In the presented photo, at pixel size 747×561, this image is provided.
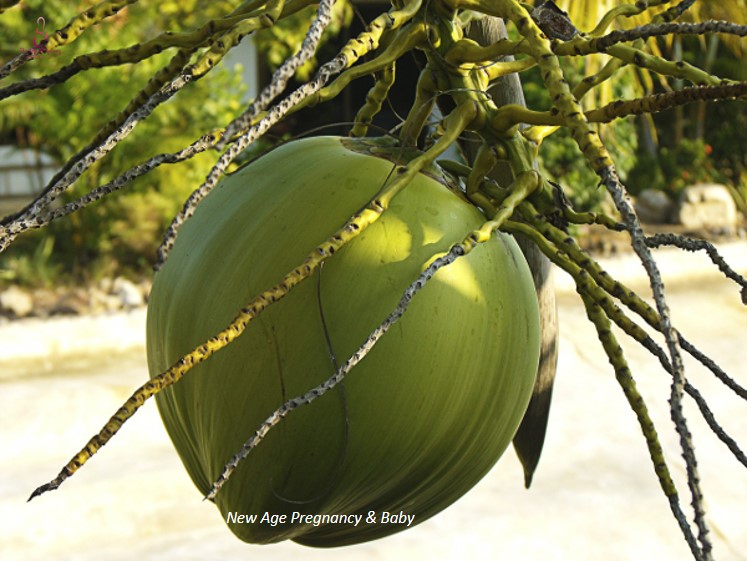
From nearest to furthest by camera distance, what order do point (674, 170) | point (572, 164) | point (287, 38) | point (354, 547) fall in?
point (354, 547) < point (287, 38) < point (572, 164) < point (674, 170)

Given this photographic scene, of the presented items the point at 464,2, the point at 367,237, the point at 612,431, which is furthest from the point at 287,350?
the point at 612,431

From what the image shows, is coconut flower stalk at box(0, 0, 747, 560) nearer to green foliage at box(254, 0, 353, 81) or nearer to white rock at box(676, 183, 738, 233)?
green foliage at box(254, 0, 353, 81)

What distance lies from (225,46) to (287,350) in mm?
144

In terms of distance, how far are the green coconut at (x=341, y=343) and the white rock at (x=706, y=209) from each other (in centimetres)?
722

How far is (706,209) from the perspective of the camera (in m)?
7.46

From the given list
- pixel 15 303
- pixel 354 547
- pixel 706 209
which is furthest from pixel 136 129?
pixel 706 209

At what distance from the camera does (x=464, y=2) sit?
533mm

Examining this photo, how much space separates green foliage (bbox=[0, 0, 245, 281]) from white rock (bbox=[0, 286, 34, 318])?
18 centimetres

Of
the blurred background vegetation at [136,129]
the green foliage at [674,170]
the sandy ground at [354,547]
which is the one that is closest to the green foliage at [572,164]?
the blurred background vegetation at [136,129]

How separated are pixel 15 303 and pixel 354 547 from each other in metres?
2.48

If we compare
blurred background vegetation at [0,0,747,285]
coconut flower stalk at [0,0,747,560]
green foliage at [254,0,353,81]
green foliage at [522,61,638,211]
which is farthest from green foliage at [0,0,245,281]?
coconut flower stalk at [0,0,747,560]

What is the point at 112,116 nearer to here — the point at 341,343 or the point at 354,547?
the point at 354,547

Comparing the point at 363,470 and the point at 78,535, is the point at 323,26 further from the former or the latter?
the point at 78,535

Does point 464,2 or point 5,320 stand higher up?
point 464,2
